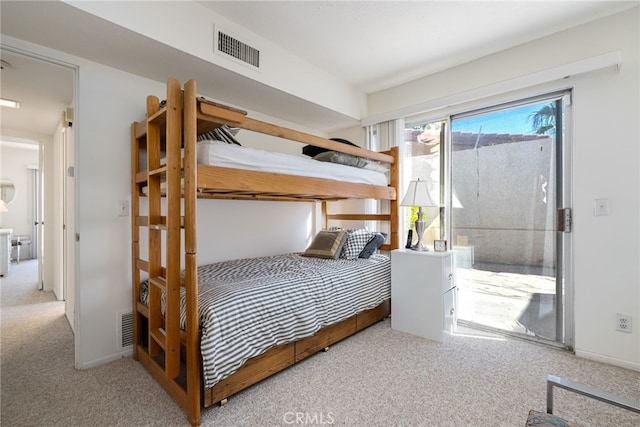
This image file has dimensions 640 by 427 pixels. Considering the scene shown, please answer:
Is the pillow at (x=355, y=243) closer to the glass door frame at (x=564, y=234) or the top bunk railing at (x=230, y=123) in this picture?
the top bunk railing at (x=230, y=123)

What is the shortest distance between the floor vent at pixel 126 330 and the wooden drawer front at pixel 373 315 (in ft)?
5.77

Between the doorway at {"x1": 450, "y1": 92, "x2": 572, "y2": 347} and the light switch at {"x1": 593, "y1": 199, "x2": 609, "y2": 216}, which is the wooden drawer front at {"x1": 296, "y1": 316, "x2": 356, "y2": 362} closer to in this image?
the doorway at {"x1": 450, "y1": 92, "x2": 572, "y2": 347}

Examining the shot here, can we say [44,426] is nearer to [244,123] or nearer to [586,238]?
[244,123]

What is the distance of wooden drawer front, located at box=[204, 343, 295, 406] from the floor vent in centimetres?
107

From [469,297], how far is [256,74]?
2763 millimetres

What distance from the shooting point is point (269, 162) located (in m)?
1.80

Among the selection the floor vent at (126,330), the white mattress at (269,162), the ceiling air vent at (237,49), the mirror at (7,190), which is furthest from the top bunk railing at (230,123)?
the mirror at (7,190)

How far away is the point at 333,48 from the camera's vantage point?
8.30 feet

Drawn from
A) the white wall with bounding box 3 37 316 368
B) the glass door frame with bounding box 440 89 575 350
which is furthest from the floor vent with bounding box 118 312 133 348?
the glass door frame with bounding box 440 89 575 350

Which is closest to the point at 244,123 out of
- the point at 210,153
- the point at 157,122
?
the point at 210,153

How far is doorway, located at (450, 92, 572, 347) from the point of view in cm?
233

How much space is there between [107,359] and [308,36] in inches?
112

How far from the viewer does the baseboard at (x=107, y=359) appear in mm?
1972

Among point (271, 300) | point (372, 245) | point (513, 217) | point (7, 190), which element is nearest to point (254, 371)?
point (271, 300)
